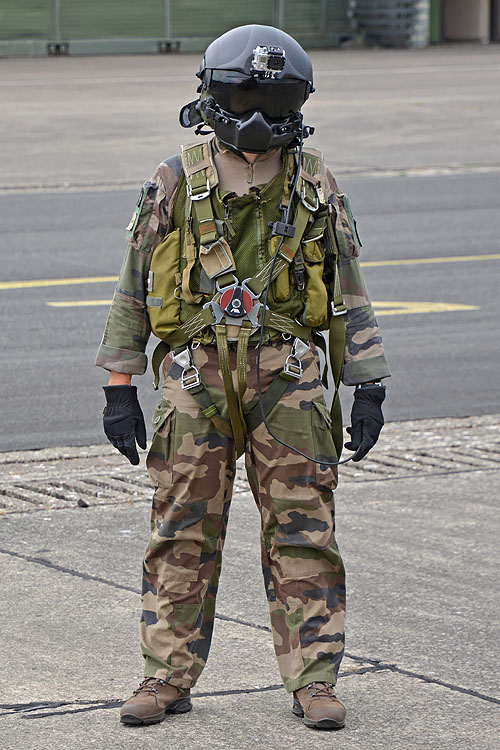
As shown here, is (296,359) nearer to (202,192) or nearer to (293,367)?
(293,367)

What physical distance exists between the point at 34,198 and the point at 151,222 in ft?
44.4

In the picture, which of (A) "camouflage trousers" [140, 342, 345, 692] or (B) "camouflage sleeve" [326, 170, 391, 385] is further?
(B) "camouflage sleeve" [326, 170, 391, 385]

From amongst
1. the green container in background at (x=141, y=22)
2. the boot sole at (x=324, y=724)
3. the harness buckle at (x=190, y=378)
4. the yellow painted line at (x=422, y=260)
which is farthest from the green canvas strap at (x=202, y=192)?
the green container in background at (x=141, y=22)

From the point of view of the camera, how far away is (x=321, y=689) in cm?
430

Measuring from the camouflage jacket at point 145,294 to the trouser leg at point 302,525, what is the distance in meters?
0.17

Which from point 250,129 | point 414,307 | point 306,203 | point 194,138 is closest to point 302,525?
point 306,203

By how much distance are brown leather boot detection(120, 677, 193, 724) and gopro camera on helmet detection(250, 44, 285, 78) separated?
180 cm

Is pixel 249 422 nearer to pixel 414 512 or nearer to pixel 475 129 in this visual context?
pixel 414 512

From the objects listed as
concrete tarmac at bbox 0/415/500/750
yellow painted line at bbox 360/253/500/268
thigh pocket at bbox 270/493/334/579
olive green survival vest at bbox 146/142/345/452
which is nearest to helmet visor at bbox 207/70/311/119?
olive green survival vest at bbox 146/142/345/452

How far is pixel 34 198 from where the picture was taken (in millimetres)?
17500

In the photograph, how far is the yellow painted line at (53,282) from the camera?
12083 mm

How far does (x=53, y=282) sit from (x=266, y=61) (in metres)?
8.32

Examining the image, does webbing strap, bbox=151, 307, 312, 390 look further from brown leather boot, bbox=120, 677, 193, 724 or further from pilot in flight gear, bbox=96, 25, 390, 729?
brown leather boot, bbox=120, 677, 193, 724

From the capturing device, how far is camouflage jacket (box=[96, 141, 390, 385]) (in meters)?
4.29
